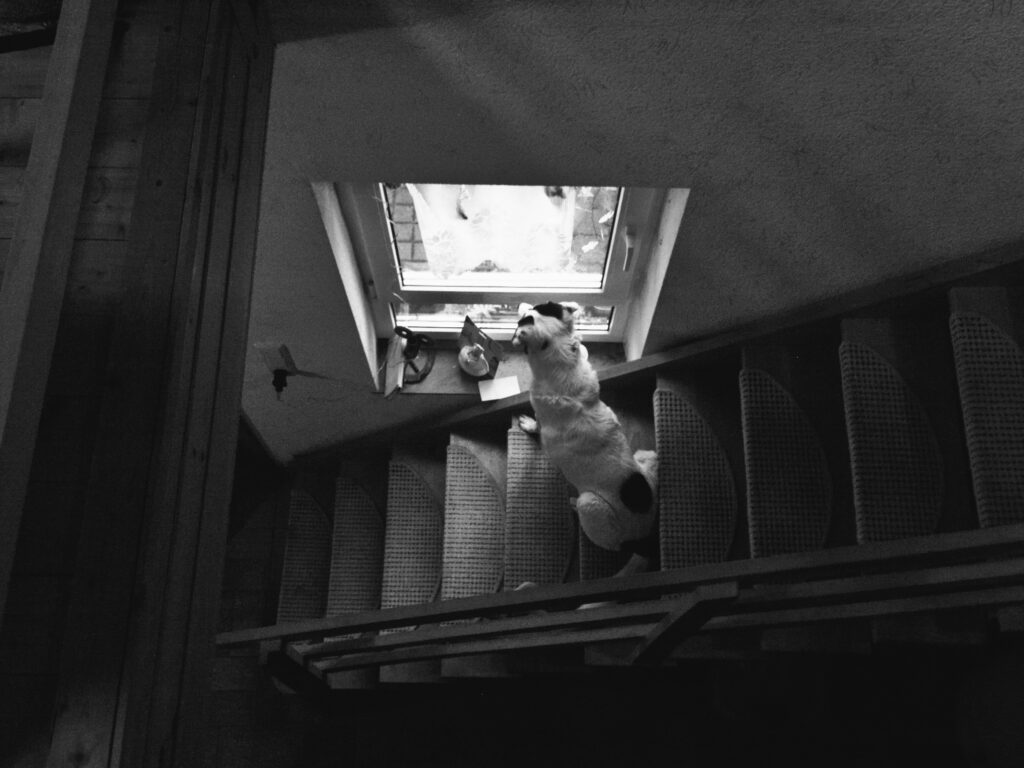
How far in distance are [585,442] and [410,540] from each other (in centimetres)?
96

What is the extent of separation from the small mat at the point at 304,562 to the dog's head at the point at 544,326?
1.39m

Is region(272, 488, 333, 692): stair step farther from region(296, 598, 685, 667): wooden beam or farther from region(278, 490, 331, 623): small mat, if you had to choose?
region(296, 598, 685, 667): wooden beam

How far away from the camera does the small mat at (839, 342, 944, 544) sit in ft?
7.32

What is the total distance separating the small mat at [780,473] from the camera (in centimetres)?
239

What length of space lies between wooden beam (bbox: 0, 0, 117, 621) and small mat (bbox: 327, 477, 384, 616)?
2.47 metres

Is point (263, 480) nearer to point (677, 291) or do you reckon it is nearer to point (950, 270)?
point (677, 291)

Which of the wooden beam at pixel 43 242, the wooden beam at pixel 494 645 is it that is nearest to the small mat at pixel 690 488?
the wooden beam at pixel 494 645

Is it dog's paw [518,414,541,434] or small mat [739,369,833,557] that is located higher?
dog's paw [518,414,541,434]

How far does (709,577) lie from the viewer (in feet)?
5.54

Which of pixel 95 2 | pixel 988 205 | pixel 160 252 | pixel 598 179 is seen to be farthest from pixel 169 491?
pixel 988 205

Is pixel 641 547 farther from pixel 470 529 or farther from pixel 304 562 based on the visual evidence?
pixel 304 562

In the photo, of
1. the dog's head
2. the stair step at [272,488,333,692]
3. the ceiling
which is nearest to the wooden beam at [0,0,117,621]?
the ceiling

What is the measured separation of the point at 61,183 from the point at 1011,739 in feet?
8.63

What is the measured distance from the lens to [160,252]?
3.97 feet
